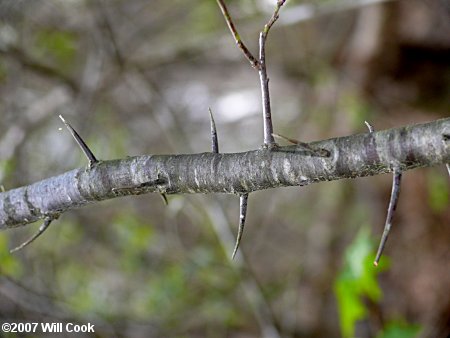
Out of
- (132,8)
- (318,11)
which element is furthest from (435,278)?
(132,8)

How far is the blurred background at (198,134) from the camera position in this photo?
333 cm

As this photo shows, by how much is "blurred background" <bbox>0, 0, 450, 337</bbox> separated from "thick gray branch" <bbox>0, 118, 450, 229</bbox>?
4.40ft

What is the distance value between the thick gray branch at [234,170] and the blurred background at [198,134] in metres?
1.34

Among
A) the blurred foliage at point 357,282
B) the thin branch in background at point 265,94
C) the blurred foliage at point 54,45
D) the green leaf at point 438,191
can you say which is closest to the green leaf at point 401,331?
the blurred foliage at point 357,282

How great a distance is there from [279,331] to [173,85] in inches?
105

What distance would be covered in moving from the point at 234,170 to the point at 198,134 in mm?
4326

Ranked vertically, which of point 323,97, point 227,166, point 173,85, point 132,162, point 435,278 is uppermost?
point 173,85

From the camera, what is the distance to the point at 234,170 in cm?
115

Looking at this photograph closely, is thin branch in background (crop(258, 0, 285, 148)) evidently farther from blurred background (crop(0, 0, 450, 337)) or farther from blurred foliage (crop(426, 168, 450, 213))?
blurred foliage (crop(426, 168, 450, 213))

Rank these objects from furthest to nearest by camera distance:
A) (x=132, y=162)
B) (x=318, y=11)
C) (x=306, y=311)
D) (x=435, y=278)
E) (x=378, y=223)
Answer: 1. (x=306, y=311)
2. (x=378, y=223)
3. (x=435, y=278)
4. (x=318, y=11)
5. (x=132, y=162)

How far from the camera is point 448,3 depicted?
132 inches

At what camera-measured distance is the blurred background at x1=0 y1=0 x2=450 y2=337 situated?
3326 millimetres

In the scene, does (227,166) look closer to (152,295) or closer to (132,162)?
(132,162)

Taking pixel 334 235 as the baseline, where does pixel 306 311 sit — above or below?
below
